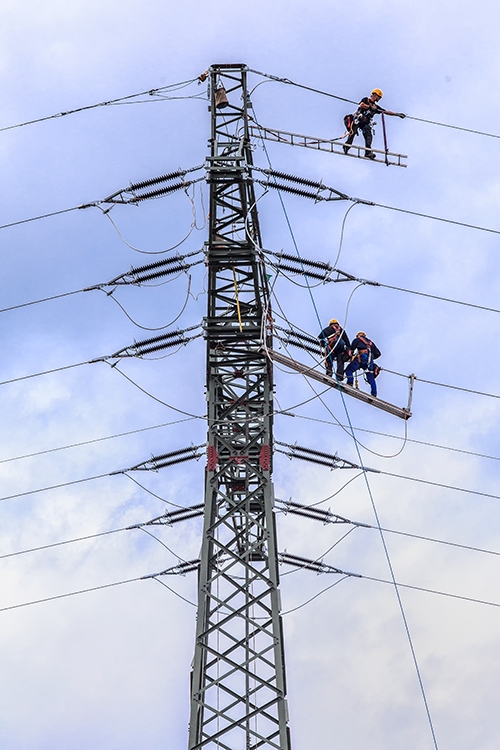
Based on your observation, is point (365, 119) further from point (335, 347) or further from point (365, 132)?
point (335, 347)

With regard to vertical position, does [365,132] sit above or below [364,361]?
above

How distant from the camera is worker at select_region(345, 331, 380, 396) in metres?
25.5

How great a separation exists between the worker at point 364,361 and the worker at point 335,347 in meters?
0.15

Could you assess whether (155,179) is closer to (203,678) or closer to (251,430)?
(251,430)

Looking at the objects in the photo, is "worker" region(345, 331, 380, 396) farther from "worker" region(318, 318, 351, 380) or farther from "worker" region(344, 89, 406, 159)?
"worker" region(344, 89, 406, 159)

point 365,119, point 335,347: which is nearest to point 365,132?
point 365,119

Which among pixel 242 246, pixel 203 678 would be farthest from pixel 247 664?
pixel 242 246

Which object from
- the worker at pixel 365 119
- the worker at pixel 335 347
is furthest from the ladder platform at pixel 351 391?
the worker at pixel 365 119

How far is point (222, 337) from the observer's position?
24000 mm

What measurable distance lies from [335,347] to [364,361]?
68cm

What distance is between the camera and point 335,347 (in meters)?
25.5

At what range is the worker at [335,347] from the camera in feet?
83.5

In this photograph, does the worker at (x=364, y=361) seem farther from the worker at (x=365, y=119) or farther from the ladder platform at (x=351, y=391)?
the worker at (x=365, y=119)

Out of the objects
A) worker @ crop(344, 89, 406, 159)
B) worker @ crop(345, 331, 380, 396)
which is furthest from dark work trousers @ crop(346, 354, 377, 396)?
worker @ crop(344, 89, 406, 159)
